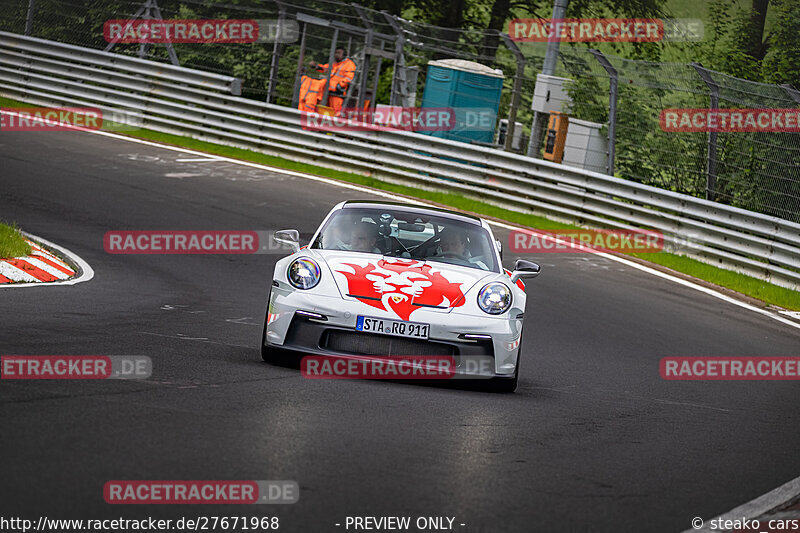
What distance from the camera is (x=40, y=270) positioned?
36.1 ft

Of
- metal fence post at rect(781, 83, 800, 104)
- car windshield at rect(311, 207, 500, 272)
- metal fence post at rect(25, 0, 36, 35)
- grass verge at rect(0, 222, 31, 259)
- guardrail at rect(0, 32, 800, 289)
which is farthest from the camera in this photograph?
metal fence post at rect(25, 0, 36, 35)

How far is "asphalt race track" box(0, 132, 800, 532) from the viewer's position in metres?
4.97

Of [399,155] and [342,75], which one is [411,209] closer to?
[399,155]

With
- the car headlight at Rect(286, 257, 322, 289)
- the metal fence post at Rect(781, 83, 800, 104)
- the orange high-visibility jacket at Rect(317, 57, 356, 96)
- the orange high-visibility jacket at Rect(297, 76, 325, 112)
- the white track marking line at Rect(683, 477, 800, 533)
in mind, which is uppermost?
the metal fence post at Rect(781, 83, 800, 104)

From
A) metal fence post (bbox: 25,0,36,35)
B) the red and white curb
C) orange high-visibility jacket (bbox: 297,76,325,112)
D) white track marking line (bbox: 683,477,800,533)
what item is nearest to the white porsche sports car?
white track marking line (bbox: 683,477,800,533)

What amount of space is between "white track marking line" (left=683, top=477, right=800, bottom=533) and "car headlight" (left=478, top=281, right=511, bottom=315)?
2449 millimetres

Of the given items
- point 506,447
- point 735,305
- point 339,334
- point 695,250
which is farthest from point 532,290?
point 506,447

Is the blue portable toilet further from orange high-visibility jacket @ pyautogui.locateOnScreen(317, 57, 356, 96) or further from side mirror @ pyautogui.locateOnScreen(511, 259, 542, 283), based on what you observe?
side mirror @ pyautogui.locateOnScreen(511, 259, 542, 283)

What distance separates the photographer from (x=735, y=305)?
14961 millimetres

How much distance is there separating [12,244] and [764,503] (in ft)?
25.6

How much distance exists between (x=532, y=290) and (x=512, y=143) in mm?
8783

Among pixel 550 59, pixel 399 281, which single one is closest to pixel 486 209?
pixel 550 59

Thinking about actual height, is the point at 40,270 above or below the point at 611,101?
below

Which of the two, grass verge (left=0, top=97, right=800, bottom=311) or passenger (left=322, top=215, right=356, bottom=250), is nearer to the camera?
passenger (left=322, top=215, right=356, bottom=250)
